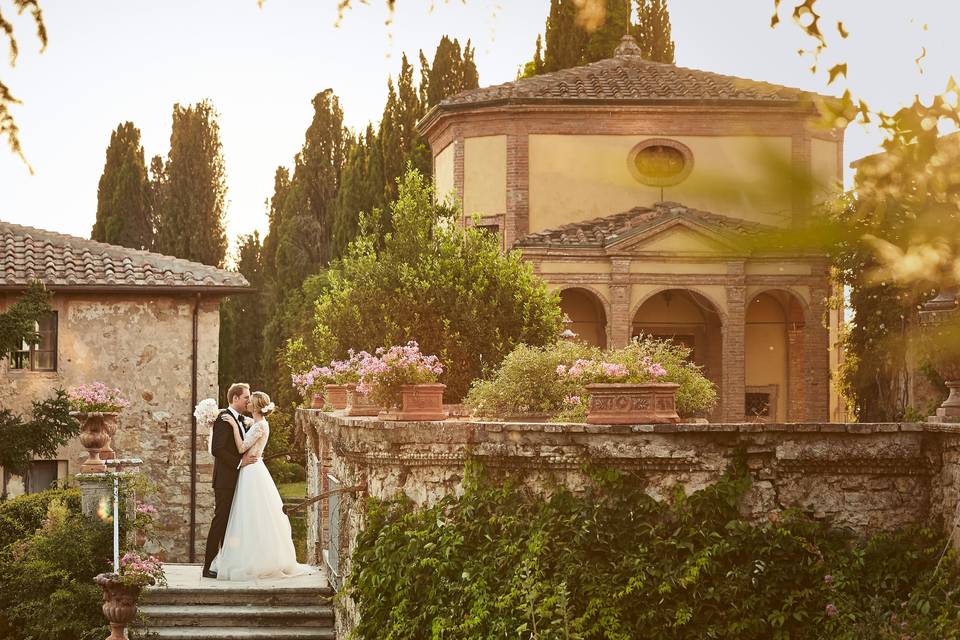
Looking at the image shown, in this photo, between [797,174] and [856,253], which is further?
[856,253]

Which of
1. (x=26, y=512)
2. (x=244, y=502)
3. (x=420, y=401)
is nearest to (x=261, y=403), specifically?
(x=244, y=502)

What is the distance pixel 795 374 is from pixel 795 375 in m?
0.02

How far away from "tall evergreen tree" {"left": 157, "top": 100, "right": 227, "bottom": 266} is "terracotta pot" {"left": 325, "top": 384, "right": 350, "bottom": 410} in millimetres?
24349

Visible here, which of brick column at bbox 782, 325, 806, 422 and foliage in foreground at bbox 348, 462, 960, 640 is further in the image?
brick column at bbox 782, 325, 806, 422

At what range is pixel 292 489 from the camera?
3198 centimetres

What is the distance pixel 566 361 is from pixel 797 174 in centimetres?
1096

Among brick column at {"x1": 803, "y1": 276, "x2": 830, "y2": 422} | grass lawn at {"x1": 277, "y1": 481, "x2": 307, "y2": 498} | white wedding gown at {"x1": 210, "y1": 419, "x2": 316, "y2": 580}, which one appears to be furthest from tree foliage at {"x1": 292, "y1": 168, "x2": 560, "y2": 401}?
grass lawn at {"x1": 277, "y1": 481, "x2": 307, "y2": 498}

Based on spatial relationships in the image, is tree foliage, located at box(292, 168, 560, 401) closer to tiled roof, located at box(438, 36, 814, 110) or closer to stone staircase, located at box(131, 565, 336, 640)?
stone staircase, located at box(131, 565, 336, 640)

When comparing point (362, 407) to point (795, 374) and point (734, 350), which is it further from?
point (795, 374)

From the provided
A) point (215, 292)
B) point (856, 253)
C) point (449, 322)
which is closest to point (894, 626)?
point (856, 253)

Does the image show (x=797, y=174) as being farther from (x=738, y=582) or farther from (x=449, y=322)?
(x=449, y=322)

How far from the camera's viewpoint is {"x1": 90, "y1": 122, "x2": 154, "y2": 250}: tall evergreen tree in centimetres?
4038

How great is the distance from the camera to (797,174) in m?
1.11

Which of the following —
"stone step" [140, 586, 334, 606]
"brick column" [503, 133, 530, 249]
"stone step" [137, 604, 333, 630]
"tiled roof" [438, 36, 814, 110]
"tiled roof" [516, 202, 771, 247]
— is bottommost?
"stone step" [137, 604, 333, 630]
